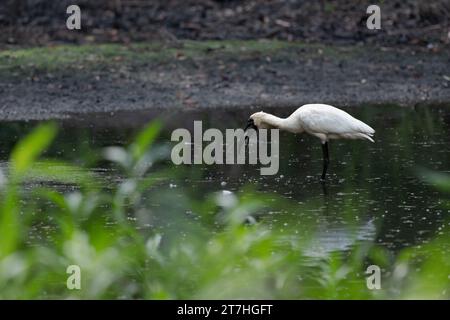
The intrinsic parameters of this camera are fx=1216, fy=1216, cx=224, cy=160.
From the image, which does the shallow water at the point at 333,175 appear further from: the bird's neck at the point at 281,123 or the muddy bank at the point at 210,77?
the muddy bank at the point at 210,77

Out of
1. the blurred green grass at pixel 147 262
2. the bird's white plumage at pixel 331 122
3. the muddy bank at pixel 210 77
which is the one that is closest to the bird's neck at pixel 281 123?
the bird's white plumage at pixel 331 122

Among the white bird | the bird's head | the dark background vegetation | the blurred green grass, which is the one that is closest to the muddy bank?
the dark background vegetation

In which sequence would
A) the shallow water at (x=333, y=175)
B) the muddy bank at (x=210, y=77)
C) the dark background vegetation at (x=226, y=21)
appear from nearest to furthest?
the shallow water at (x=333, y=175)
the muddy bank at (x=210, y=77)
the dark background vegetation at (x=226, y=21)

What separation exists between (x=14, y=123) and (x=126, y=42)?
3.83 metres

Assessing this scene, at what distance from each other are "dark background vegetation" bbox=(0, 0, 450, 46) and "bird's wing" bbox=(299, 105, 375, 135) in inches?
269

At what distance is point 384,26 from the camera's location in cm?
1792

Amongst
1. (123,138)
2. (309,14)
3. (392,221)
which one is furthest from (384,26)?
(392,221)

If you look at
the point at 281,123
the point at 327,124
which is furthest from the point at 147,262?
the point at 281,123

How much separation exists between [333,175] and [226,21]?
7896 millimetres

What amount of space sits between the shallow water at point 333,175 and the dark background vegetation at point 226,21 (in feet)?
10.7

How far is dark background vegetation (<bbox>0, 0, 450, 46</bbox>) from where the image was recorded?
57.4ft

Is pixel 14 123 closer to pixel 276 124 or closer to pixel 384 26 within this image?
pixel 276 124

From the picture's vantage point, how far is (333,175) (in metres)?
10.7

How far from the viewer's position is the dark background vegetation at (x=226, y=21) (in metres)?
17.5
